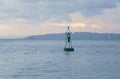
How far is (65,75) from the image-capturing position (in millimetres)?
44781

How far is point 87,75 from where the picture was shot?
4428cm

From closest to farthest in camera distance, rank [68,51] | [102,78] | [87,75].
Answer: [102,78] → [87,75] → [68,51]

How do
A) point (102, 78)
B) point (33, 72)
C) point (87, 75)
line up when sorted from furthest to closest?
point (33, 72)
point (87, 75)
point (102, 78)

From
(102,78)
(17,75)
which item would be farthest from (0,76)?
(102,78)

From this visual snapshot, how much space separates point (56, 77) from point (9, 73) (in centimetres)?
740

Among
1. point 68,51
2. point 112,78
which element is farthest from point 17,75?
point 68,51

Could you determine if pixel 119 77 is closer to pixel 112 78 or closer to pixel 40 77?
pixel 112 78

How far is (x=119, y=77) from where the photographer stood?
139ft

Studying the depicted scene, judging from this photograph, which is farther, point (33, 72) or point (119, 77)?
point (33, 72)

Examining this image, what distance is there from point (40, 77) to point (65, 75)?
358 centimetres

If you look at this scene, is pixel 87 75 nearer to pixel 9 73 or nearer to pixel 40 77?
pixel 40 77

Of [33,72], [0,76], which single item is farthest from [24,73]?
[0,76]

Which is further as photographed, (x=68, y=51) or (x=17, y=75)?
(x=68, y=51)

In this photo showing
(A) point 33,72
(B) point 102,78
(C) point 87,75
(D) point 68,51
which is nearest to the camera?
(B) point 102,78
